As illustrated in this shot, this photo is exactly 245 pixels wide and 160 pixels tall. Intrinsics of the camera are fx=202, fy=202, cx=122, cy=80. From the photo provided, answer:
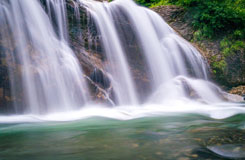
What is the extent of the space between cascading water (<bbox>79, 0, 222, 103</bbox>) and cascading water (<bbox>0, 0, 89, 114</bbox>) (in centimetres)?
147

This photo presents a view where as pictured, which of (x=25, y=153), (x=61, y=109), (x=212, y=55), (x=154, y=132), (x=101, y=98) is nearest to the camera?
(x=25, y=153)

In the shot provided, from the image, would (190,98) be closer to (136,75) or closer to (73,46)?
(136,75)

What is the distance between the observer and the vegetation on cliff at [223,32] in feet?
29.3

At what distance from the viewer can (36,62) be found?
16.5 ft

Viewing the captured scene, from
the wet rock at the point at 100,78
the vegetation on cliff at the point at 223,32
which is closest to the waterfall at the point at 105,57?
the wet rock at the point at 100,78

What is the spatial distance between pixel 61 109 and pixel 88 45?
241 cm

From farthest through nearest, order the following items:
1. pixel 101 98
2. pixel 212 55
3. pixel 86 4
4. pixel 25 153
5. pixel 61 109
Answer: pixel 212 55
pixel 86 4
pixel 101 98
pixel 61 109
pixel 25 153

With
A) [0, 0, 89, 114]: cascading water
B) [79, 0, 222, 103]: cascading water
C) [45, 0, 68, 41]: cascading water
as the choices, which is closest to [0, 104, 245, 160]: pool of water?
[0, 0, 89, 114]: cascading water

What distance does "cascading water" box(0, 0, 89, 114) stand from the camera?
4.75 m

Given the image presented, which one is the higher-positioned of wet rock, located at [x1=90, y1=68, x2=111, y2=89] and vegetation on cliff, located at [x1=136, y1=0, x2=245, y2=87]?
vegetation on cliff, located at [x1=136, y1=0, x2=245, y2=87]

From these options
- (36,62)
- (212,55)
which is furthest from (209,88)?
(36,62)

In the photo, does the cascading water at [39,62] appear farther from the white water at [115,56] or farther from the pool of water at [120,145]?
the pool of water at [120,145]

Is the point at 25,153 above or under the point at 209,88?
under

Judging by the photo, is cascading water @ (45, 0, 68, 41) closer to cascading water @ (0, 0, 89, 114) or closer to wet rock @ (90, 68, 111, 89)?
cascading water @ (0, 0, 89, 114)
